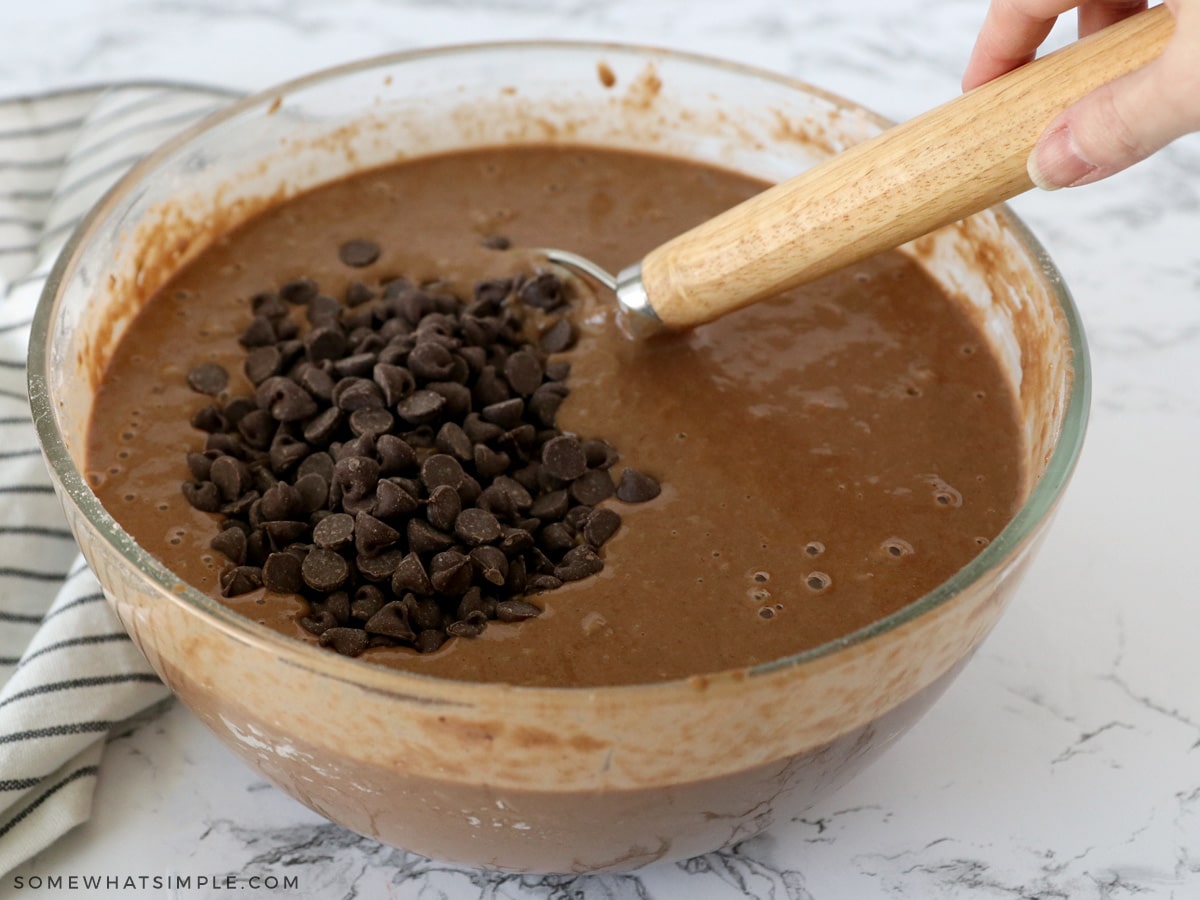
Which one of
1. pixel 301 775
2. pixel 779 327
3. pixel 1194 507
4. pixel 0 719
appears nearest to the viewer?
pixel 301 775

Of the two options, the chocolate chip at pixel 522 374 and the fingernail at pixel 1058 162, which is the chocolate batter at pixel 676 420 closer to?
the chocolate chip at pixel 522 374

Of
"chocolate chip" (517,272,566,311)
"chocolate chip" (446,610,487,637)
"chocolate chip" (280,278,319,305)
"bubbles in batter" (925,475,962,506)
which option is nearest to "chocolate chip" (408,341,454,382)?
"chocolate chip" (517,272,566,311)

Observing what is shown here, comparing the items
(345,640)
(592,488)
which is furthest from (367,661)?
(592,488)

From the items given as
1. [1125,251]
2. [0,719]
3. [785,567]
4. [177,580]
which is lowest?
[0,719]

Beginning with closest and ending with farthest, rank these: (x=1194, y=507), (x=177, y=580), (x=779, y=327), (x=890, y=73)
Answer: (x=177, y=580) < (x=779, y=327) < (x=1194, y=507) < (x=890, y=73)

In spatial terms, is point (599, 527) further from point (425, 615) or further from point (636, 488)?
point (425, 615)

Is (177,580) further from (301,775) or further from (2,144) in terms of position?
(2,144)

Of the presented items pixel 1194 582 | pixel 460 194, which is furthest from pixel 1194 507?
pixel 460 194
